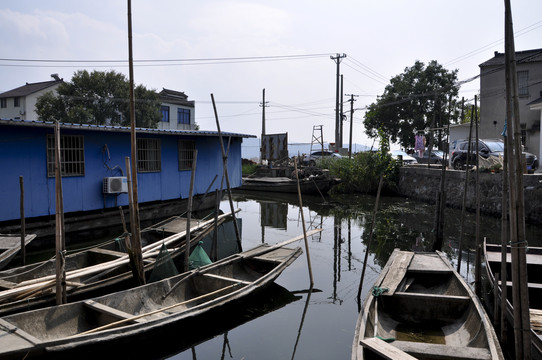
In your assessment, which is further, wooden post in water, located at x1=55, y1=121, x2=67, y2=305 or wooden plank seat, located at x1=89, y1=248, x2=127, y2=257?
wooden plank seat, located at x1=89, y1=248, x2=127, y2=257

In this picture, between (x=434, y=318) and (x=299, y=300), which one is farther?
(x=299, y=300)

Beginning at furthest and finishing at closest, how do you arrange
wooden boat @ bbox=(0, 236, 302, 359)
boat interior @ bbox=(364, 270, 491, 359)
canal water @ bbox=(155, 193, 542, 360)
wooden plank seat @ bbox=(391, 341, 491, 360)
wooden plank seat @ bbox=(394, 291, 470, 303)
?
canal water @ bbox=(155, 193, 542, 360)
wooden plank seat @ bbox=(394, 291, 470, 303)
boat interior @ bbox=(364, 270, 491, 359)
wooden boat @ bbox=(0, 236, 302, 359)
wooden plank seat @ bbox=(391, 341, 491, 360)

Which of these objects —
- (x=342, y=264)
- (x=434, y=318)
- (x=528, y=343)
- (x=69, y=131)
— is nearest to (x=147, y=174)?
(x=69, y=131)

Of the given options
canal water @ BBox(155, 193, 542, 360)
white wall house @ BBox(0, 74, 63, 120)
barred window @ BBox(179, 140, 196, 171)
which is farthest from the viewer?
Answer: white wall house @ BBox(0, 74, 63, 120)

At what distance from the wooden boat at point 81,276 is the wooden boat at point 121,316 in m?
0.94

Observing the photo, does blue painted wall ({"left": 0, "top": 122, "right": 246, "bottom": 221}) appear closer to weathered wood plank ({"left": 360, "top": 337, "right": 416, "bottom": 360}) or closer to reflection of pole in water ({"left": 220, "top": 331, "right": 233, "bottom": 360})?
reflection of pole in water ({"left": 220, "top": 331, "right": 233, "bottom": 360})

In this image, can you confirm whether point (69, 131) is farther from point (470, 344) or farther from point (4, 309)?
point (470, 344)

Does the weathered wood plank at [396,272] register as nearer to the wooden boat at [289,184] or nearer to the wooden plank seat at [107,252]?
the wooden plank seat at [107,252]

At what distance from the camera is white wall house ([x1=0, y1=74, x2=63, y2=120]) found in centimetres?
3269

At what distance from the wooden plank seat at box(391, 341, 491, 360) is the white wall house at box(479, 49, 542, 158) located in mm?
21845

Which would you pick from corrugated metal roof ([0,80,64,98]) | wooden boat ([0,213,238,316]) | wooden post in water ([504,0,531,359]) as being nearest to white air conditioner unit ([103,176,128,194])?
wooden boat ([0,213,238,316])

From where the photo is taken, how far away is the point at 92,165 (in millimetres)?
13242

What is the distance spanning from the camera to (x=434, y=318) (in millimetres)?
6336

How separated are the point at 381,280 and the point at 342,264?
3999mm
